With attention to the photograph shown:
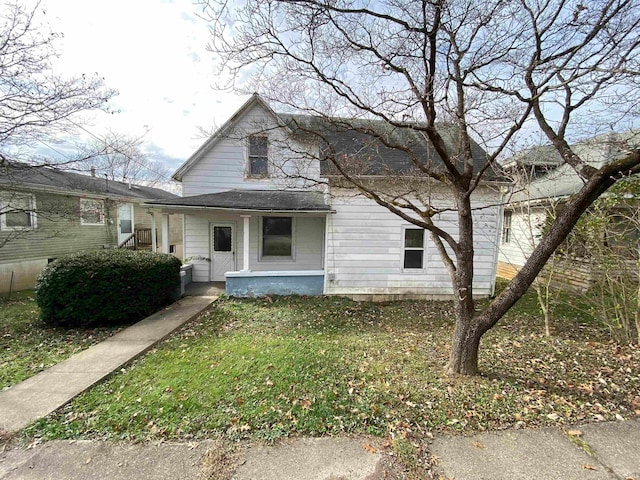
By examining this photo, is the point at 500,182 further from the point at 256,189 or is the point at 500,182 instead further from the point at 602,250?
the point at 256,189

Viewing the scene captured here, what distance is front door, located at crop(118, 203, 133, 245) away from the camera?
582 inches

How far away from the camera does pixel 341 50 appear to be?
376 cm

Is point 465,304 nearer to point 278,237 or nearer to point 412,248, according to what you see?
point 412,248

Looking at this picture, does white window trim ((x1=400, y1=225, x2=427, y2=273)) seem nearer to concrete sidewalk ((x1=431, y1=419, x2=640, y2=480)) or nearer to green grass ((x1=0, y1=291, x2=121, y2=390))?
concrete sidewalk ((x1=431, y1=419, x2=640, y2=480))

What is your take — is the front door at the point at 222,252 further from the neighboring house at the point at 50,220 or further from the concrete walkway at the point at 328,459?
the concrete walkway at the point at 328,459

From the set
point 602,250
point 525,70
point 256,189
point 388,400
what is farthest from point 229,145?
point 602,250

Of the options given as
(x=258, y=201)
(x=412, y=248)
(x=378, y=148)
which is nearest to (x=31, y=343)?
(x=258, y=201)

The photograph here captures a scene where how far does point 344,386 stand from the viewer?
346cm

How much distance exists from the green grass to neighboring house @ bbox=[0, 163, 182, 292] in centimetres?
235

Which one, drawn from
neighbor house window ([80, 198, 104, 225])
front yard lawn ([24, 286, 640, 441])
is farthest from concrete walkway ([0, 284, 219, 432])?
neighbor house window ([80, 198, 104, 225])

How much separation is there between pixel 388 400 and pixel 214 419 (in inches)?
74.6

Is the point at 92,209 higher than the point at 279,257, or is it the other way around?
the point at 92,209

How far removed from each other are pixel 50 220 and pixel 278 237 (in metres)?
6.32

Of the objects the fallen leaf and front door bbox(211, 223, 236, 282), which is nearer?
the fallen leaf
